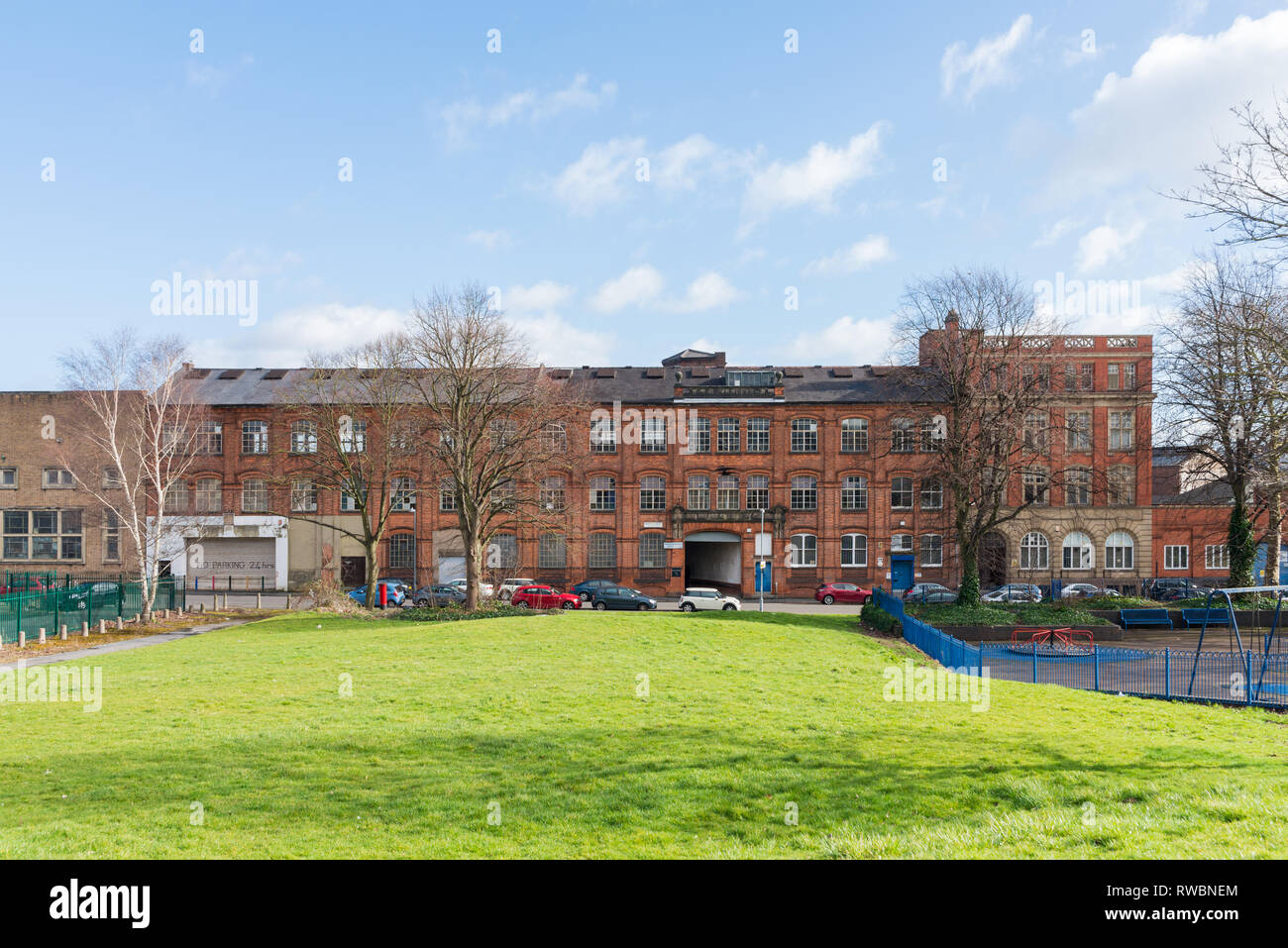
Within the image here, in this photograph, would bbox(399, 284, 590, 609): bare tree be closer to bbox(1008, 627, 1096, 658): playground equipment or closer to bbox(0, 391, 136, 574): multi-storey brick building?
bbox(1008, 627, 1096, 658): playground equipment

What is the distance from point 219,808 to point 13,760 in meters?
4.90

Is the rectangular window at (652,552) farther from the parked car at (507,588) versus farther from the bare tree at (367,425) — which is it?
the bare tree at (367,425)

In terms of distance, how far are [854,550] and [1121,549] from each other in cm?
1824

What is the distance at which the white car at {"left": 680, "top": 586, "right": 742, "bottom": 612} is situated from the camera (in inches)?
1634

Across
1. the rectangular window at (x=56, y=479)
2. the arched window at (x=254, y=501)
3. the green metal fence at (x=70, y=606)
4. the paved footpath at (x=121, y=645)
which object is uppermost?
the rectangular window at (x=56, y=479)

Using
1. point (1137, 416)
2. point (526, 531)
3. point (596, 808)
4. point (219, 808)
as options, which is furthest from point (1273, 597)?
point (219, 808)

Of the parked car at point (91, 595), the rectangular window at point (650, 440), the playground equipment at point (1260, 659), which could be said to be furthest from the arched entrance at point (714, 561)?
the parked car at point (91, 595)

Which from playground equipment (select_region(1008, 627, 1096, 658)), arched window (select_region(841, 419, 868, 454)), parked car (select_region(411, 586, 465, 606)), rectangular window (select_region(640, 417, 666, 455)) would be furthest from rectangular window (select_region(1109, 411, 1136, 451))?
parked car (select_region(411, 586, 465, 606))

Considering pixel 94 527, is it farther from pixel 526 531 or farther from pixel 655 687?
pixel 655 687

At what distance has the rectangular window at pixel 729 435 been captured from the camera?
54.6 meters

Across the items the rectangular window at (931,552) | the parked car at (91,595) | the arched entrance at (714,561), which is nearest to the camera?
the parked car at (91,595)

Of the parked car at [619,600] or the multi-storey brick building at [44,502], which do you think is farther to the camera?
the multi-storey brick building at [44,502]

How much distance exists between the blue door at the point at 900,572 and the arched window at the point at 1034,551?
794 cm

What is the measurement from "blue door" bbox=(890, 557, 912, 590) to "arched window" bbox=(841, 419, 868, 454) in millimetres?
7686
